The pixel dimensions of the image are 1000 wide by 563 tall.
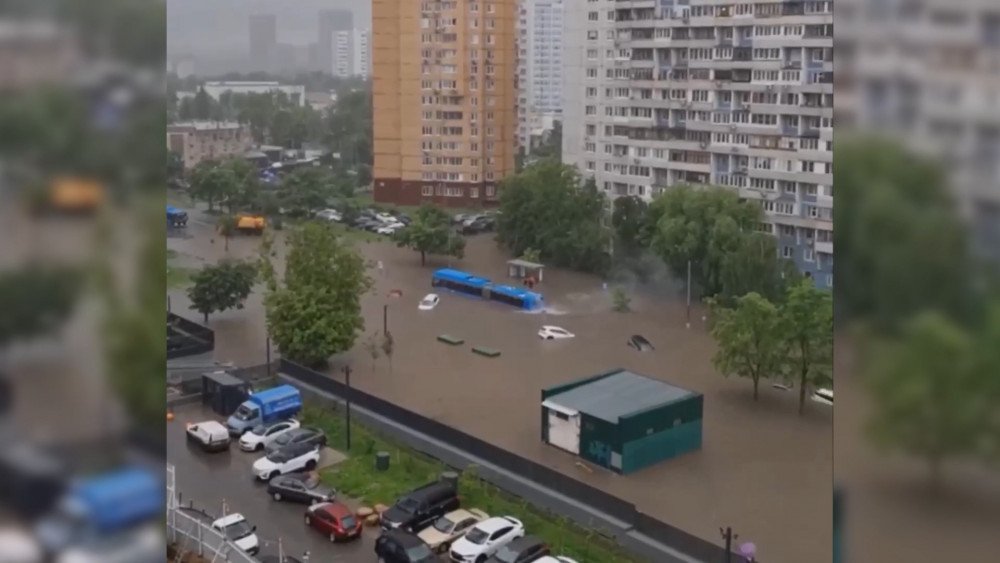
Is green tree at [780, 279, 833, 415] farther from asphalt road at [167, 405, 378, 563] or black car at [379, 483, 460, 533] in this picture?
asphalt road at [167, 405, 378, 563]

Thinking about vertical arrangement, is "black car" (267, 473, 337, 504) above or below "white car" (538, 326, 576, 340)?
below

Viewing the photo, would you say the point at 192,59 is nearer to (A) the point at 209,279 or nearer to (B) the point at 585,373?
(A) the point at 209,279

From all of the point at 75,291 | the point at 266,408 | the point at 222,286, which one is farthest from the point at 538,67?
the point at 75,291

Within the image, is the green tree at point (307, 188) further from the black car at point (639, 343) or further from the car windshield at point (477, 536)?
the car windshield at point (477, 536)

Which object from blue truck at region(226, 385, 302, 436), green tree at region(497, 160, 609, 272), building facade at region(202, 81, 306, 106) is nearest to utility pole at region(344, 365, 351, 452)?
blue truck at region(226, 385, 302, 436)

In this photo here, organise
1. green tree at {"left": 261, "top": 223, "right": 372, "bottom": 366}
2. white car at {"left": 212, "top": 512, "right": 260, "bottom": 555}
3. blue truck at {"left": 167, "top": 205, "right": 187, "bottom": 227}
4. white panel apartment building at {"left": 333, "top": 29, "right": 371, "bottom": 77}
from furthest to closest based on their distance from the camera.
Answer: green tree at {"left": 261, "top": 223, "right": 372, "bottom": 366} → white panel apartment building at {"left": 333, "top": 29, "right": 371, "bottom": 77} → white car at {"left": 212, "top": 512, "right": 260, "bottom": 555} → blue truck at {"left": 167, "top": 205, "right": 187, "bottom": 227}

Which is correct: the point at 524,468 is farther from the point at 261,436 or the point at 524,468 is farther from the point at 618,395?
the point at 261,436

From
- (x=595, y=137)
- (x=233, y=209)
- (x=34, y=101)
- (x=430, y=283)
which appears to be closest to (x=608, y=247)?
(x=595, y=137)

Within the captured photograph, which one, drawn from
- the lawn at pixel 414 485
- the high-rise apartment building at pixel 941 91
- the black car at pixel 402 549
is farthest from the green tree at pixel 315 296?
the high-rise apartment building at pixel 941 91
